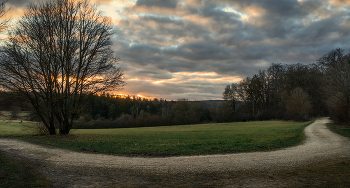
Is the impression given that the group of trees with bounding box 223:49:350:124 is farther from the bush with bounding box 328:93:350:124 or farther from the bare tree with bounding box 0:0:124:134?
the bare tree with bounding box 0:0:124:134

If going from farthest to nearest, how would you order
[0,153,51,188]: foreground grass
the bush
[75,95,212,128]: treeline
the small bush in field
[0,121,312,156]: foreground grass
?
[75,95,212,128]: treeline
the small bush in field
the bush
[0,121,312,156]: foreground grass
[0,153,51,188]: foreground grass

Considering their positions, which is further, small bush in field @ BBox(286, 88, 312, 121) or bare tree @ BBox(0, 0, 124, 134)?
small bush in field @ BBox(286, 88, 312, 121)

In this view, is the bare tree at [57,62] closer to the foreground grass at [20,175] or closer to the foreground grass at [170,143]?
the foreground grass at [170,143]

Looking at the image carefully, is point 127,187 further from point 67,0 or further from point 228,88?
point 228,88

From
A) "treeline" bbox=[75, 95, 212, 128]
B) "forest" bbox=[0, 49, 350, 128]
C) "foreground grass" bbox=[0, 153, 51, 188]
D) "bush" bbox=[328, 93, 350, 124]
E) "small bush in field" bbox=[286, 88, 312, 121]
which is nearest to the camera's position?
"foreground grass" bbox=[0, 153, 51, 188]

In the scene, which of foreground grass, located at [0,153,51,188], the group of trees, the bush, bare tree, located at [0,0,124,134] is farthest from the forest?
foreground grass, located at [0,153,51,188]

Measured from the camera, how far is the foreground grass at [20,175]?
6621 millimetres

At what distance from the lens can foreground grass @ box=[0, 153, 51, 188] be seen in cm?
662

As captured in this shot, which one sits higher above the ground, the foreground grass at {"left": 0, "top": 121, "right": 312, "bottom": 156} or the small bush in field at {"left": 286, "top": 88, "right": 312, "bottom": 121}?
the small bush in field at {"left": 286, "top": 88, "right": 312, "bottom": 121}

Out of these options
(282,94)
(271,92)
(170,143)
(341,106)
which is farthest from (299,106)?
(170,143)

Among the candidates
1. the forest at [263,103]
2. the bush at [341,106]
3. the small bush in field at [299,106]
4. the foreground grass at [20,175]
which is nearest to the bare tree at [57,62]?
the foreground grass at [20,175]

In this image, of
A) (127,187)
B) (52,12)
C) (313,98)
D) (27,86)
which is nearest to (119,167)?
→ (127,187)

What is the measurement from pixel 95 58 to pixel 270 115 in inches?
2425

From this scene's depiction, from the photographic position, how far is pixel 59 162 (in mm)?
9766
